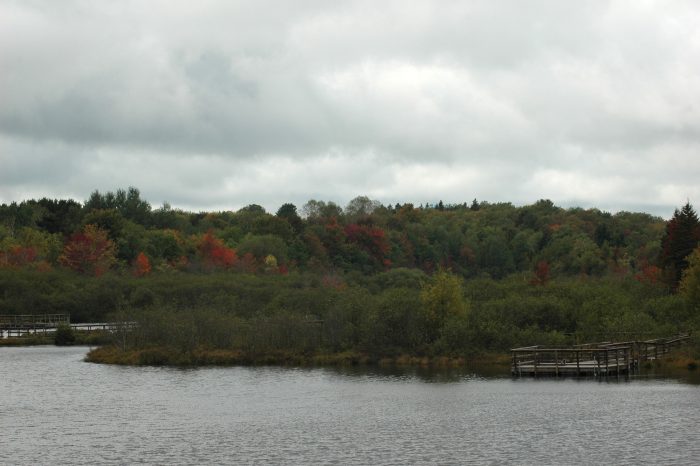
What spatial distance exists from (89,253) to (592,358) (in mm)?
106557

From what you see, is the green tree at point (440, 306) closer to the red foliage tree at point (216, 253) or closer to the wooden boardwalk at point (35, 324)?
the wooden boardwalk at point (35, 324)

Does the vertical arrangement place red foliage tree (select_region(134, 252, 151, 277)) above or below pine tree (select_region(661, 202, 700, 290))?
above

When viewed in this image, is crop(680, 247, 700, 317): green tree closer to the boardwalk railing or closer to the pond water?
the pond water

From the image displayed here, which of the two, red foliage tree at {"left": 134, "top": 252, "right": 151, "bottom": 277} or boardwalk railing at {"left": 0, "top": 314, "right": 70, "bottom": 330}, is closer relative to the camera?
boardwalk railing at {"left": 0, "top": 314, "right": 70, "bottom": 330}

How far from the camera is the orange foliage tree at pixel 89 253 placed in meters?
160

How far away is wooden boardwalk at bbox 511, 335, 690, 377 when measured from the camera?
72562mm

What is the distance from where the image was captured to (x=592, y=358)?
255 ft

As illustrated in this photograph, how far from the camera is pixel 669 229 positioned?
348ft

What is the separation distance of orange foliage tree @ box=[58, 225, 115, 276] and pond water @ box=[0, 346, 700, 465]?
81.7 metres

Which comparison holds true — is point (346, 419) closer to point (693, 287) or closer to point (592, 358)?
point (592, 358)

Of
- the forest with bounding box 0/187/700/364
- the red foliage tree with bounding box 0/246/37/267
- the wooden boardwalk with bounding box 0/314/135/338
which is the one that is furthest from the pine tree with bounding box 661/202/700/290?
the red foliage tree with bounding box 0/246/37/267

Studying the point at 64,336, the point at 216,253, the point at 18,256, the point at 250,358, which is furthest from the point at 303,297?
the point at 18,256

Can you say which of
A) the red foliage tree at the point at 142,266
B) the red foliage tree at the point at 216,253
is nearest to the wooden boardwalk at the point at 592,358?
the red foliage tree at the point at 142,266

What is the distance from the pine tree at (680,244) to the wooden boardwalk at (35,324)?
7069 cm
